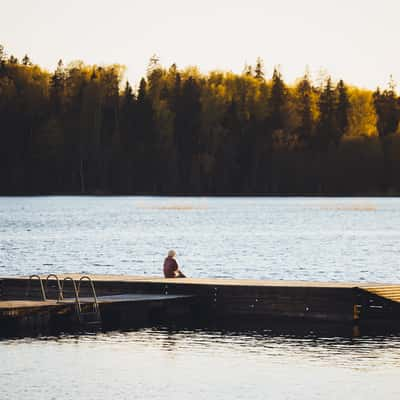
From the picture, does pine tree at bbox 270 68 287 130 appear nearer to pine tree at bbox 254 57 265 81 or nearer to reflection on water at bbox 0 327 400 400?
pine tree at bbox 254 57 265 81

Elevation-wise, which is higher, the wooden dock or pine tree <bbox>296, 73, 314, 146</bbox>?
pine tree <bbox>296, 73, 314, 146</bbox>

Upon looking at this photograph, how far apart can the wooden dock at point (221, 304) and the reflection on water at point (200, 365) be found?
1448 mm

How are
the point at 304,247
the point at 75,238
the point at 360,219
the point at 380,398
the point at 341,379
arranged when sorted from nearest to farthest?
the point at 380,398
the point at 341,379
the point at 304,247
the point at 75,238
the point at 360,219

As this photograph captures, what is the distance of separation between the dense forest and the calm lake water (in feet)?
99.1

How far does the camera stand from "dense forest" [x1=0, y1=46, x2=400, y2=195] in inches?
6531

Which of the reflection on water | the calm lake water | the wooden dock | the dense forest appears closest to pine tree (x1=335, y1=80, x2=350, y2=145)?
the dense forest

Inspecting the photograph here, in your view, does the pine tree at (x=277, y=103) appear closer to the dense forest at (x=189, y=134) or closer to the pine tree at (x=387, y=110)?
the dense forest at (x=189, y=134)

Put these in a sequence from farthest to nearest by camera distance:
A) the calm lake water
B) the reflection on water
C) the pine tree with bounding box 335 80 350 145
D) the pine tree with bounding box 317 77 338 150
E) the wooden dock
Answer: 1. the pine tree with bounding box 335 80 350 145
2. the pine tree with bounding box 317 77 338 150
3. the wooden dock
4. the calm lake water
5. the reflection on water

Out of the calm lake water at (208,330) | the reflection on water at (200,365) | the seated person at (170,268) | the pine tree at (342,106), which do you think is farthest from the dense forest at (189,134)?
the reflection on water at (200,365)

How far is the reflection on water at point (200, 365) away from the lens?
21.3 metres

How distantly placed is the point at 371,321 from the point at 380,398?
812 centimetres

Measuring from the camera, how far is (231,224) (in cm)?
10294

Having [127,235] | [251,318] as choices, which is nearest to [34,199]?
[127,235]

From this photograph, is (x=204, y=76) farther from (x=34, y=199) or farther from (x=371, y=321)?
(x=371, y=321)
